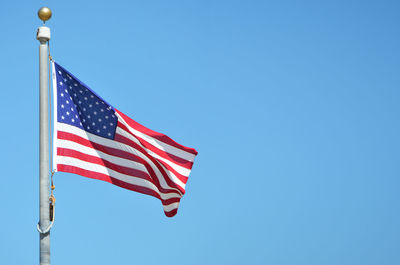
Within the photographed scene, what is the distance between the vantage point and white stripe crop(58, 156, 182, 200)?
18.9 meters

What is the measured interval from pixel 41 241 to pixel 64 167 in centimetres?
258

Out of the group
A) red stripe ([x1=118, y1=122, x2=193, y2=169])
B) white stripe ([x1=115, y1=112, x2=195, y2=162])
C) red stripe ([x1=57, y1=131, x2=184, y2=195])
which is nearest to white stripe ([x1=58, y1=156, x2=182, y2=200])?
red stripe ([x1=57, y1=131, x2=184, y2=195])

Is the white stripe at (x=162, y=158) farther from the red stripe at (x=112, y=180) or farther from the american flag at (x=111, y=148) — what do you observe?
the red stripe at (x=112, y=180)

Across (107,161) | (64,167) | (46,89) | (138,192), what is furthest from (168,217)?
(46,89)

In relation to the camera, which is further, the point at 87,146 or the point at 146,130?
the point at 146,130

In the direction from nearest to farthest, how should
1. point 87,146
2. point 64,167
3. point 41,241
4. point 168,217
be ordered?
1. point 41,241
2. point 64,167
3. point 87,146
4. point 168,217

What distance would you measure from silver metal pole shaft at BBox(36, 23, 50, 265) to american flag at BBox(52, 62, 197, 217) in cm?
69

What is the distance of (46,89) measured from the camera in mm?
17547

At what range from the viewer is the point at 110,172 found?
20.7 m

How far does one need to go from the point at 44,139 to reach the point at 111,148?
12.4ft

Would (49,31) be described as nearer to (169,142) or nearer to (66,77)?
(66,77)

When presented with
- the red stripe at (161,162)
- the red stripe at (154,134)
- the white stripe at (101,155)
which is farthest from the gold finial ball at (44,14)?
the red stripe at (161,162)

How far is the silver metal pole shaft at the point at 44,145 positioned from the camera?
55.7ft

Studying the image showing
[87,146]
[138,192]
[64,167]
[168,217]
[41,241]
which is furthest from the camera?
[168,217]
